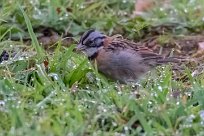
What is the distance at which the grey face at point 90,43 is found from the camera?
618 centimetres

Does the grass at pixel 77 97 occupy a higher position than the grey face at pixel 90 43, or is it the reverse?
the grey face at pixel 90 43

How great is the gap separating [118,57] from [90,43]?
10.2 inches

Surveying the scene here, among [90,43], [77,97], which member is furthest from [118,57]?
[77,97]

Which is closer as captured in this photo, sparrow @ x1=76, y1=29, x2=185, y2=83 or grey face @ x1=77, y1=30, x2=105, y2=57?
A: sparrow @ x1=76, y1=29, x2=185, y2=83

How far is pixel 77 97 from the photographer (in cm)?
526

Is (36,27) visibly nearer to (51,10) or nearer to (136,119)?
(51,10)

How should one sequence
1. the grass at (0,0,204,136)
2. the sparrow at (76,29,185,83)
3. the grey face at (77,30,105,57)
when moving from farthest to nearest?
the grey face at (77,30,105,57) → the sparrow at (76,29,185,83) → the grass at (0,0,204,136)

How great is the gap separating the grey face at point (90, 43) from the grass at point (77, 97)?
8 cm

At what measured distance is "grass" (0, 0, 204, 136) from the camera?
185 inches

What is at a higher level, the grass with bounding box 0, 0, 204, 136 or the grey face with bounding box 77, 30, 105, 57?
the grey face with bounding box 77, 30, 105, 57

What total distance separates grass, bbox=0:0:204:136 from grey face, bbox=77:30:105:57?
0.25ft

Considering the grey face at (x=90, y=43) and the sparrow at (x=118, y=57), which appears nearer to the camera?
the sparrow at (x=118, y=57)

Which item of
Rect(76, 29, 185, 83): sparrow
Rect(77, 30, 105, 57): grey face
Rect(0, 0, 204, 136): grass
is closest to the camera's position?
Rect(0, 0, 204, 136): grass

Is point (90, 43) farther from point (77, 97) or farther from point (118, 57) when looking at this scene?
point (77, 97)
